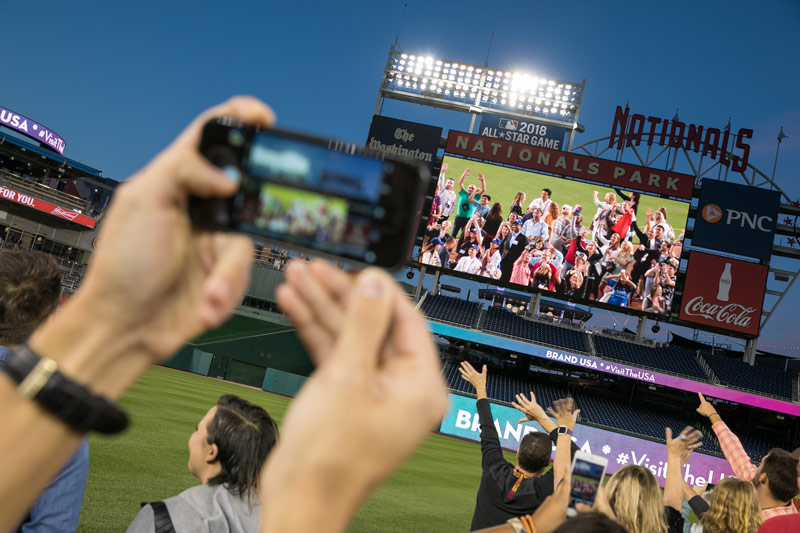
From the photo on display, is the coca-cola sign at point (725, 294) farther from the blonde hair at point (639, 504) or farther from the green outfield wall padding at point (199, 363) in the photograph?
the blonde hair at point (639, 504)

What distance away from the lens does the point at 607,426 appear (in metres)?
25.1

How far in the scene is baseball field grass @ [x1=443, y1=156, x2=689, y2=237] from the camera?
94.0 feet

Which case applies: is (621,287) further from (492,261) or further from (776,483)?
(776,483)

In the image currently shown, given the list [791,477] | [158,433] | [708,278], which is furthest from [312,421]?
[708,278]

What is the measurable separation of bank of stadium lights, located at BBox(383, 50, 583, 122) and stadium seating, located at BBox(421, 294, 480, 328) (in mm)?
11154

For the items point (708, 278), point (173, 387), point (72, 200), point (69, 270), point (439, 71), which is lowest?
point (173, 387)

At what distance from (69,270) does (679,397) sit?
34.7 m

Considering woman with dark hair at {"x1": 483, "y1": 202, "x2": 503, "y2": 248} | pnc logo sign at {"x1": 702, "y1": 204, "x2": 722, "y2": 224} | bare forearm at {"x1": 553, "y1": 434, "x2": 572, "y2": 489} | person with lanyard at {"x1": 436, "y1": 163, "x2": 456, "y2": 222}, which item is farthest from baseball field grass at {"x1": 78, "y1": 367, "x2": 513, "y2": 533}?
pnc logo sign at {"x1": 702, "y1": 204, "x2": 722, "y2": 224}

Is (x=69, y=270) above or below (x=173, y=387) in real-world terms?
above

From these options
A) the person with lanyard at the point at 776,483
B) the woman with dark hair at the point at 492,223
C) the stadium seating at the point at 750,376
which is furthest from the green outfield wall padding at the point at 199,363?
the person with lanyard at the point at 776,483

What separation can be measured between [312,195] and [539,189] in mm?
29455

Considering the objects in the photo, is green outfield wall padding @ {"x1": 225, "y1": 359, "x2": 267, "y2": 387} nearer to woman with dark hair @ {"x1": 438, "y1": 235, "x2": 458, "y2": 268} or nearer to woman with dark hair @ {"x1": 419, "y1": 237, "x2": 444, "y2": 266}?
woman with dark hair @ {"x1": 419, "y1": 237, "x2": 444, "y2": 266}

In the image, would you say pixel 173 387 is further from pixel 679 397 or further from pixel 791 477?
pixel 679 397


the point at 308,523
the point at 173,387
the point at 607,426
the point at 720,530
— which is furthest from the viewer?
the point at 607,426
